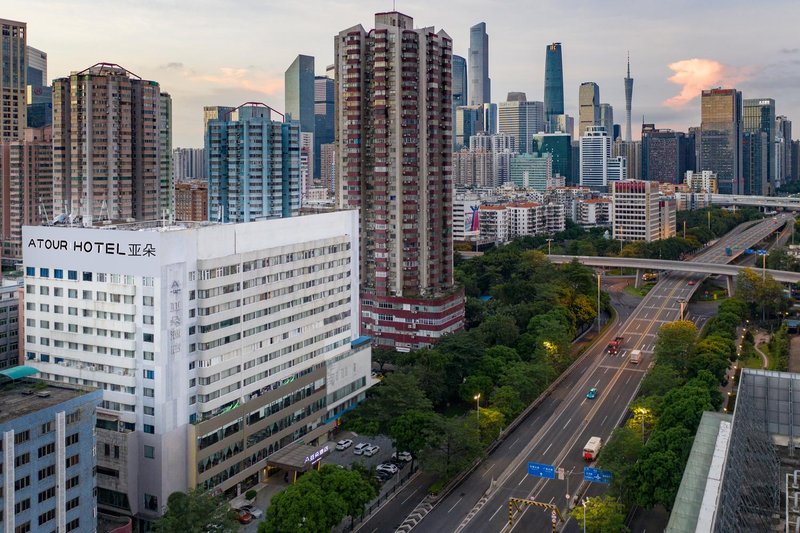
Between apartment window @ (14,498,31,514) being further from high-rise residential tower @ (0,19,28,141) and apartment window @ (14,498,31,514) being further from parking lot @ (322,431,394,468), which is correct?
high-rise residential tower @ (0,19,28,141)

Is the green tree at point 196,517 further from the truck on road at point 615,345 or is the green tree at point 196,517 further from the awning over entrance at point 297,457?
the truck on road at point 615,345

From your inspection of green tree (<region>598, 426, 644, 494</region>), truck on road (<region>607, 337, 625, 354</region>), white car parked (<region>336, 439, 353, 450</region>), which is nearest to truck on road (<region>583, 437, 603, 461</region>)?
green tree (<region>598, 426, 644, 494</region>)

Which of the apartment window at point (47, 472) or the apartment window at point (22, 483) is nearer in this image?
the apartment window at point (22, 483)

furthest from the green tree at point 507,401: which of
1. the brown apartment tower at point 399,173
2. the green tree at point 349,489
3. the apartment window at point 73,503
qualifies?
the apartment window at point 73,503

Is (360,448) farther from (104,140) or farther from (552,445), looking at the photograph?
(104,140)

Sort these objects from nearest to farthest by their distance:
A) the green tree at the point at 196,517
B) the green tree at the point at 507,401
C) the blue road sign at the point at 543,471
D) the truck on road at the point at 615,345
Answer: the green tree at the point at 196,517 < the blue road sign at the point at 543,471 < the green tree at the point at 507,401 < the truck on road at the point at 615,345

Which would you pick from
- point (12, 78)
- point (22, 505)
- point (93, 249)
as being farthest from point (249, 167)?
point (22, 505)

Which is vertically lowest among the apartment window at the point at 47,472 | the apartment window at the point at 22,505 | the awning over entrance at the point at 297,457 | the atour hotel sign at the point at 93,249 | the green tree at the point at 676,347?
the awning over entrance at the point at 297,457
